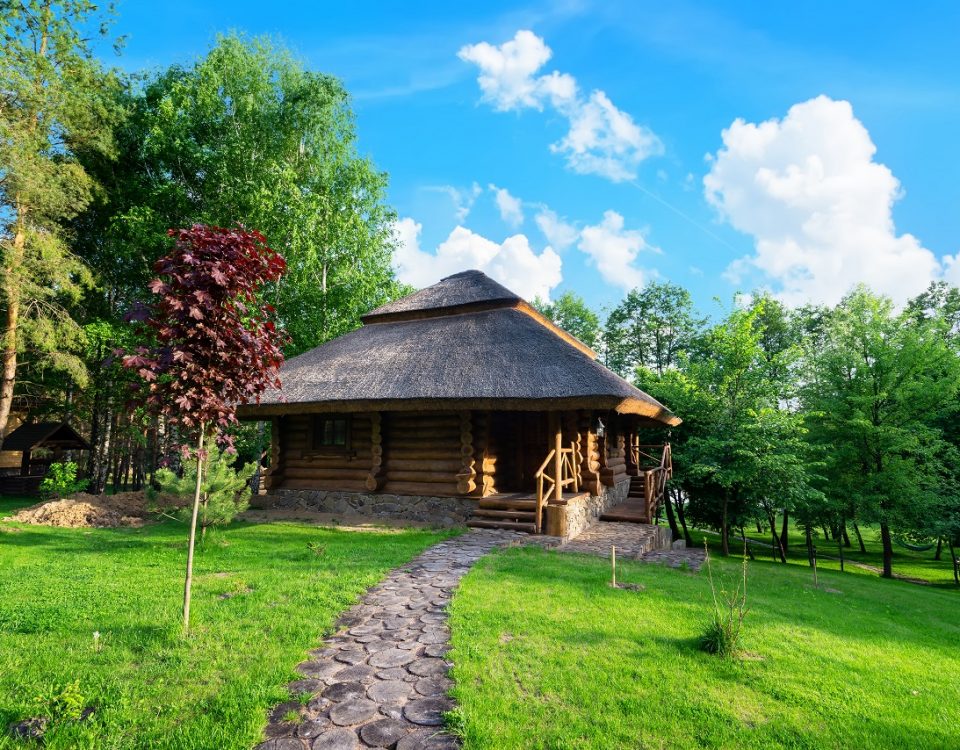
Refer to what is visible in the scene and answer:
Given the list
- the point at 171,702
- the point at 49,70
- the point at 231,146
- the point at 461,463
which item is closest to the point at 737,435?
the point at 461,463

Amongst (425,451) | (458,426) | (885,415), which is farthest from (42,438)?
(885,415)

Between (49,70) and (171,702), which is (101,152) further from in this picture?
(171,702)

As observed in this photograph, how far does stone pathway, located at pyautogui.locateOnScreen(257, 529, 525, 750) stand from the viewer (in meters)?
3.28

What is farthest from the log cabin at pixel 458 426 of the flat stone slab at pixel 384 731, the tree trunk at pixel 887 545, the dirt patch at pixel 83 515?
the tree trunk at pixel 887 545

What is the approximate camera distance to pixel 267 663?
4.16m

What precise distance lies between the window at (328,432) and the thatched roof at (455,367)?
1.28 metres

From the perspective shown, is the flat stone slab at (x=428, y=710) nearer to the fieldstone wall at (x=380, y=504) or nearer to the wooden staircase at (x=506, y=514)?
the wooden staircase at (x=506, y=514)

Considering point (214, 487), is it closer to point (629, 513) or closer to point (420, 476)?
point (420, 476)

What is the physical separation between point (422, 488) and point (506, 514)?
252 centimetres

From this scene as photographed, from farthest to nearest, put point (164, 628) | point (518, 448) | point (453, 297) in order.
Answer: point (453, 297)
point (518, 448)
point (164, 628)

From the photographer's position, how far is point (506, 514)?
10.9m

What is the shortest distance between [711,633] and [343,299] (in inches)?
680

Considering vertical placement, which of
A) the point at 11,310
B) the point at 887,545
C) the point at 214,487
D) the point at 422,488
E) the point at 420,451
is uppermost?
the point at 11,310

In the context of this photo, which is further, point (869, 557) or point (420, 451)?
point (869, 557)
